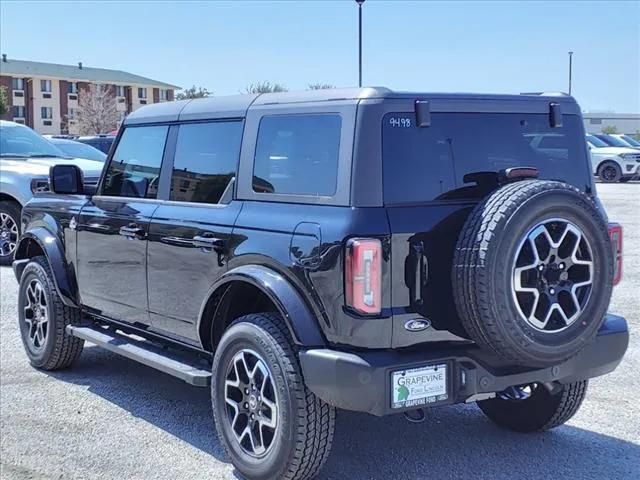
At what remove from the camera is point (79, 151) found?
48.6 ft

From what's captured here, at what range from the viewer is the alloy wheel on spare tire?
3.66 m

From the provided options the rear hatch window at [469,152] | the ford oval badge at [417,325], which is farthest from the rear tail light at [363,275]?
the rear hatch window at [469,152]

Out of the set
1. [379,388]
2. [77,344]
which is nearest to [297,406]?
[379,388]

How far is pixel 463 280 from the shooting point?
3727mm

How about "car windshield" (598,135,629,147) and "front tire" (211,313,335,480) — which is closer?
"front tire" (211,313,335,480)

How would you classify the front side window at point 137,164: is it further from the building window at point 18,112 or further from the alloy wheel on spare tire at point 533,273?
the building window at point 18,112

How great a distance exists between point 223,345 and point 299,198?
88 cm

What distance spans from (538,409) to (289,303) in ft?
6.13

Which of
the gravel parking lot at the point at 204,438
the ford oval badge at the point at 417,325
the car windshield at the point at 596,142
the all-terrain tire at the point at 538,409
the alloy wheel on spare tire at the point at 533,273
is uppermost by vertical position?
the car windshield at the point at 596,142

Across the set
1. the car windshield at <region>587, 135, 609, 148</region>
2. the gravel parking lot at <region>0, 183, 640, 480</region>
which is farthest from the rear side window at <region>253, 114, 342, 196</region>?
the car windshield at <region>587, 135, 609, 148</region>

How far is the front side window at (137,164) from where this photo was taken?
5.36 meters

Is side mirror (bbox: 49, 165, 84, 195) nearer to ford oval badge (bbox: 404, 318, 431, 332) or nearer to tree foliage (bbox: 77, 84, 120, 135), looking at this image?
ford oval badge (bbox: 404, 318, 431, 332)

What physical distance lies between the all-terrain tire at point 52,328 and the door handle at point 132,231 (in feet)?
3.58

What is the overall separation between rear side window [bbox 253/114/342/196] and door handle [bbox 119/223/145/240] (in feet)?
3.52
